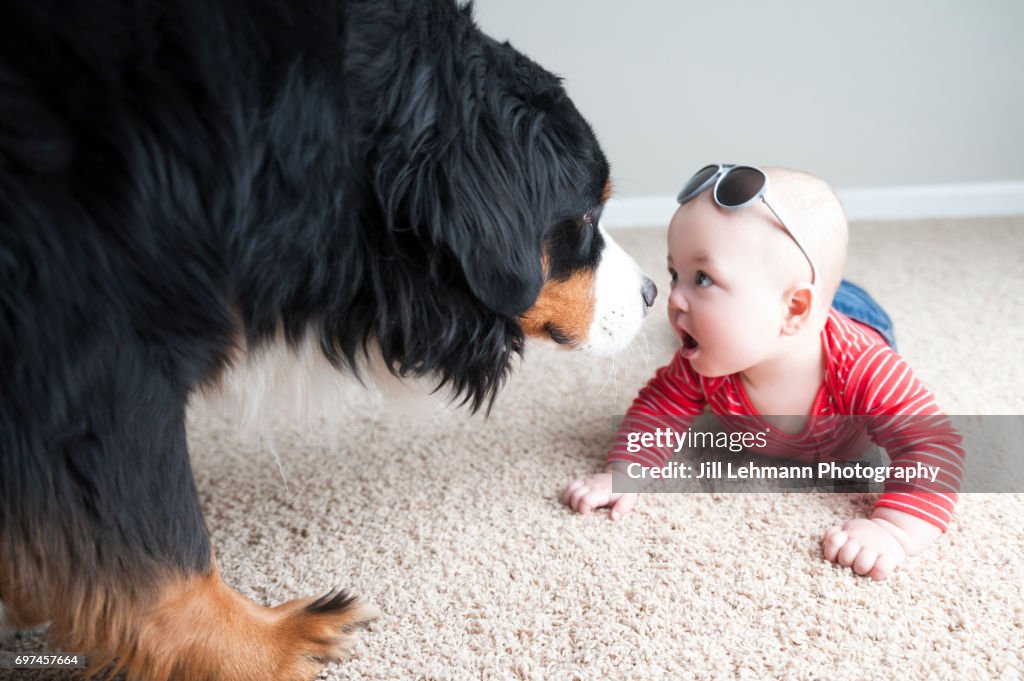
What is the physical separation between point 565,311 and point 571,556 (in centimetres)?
30

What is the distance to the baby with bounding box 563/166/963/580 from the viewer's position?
1.05 metres

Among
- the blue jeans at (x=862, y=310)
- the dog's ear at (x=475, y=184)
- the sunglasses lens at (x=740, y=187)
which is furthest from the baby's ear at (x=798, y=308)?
the dog's ear at (x=475, y=184)

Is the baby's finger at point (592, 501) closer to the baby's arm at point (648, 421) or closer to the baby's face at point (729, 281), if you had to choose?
the baby's arm at point (648, 421)

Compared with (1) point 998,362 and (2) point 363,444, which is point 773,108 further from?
(2) point 363,444

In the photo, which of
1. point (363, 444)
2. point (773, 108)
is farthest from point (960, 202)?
point (363, 444)

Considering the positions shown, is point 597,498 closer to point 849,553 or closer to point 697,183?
point 849,553

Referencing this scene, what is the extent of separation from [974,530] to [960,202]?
162cm

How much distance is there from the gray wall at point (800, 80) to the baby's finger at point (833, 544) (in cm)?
162

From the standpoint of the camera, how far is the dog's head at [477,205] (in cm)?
84

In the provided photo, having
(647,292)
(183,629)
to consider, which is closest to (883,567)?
(647,292)

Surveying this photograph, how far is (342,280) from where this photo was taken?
0.86 metres

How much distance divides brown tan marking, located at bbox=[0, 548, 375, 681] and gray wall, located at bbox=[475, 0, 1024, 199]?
181cm

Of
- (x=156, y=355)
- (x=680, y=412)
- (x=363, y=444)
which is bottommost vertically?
(x=363, y=444)

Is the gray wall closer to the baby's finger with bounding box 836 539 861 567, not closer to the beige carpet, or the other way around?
the beige carpet
